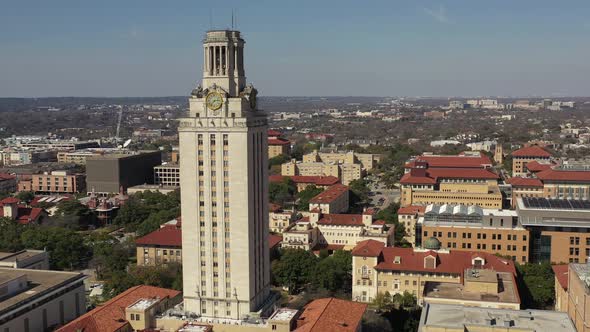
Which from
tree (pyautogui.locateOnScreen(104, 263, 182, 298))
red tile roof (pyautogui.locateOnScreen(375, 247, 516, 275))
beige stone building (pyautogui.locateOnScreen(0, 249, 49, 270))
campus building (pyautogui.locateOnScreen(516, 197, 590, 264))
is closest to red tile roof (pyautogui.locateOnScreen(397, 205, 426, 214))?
campus building (pyautogui.locateOnScreen(516, 197, 590, 264))

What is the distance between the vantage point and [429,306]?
142ft

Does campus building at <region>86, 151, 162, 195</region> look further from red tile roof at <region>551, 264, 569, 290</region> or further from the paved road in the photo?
red tile roof at <region>551, 264, 569, 290</region>

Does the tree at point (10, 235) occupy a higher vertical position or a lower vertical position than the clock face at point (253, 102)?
lower

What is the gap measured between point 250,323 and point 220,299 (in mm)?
3539

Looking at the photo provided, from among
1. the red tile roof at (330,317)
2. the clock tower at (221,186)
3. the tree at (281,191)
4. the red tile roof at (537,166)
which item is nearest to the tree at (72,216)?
the tree at (281,191)

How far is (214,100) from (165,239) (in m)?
33.6

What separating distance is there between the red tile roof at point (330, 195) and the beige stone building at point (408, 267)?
3186 centimetres

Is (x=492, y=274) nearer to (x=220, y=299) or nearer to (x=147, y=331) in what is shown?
(x=220, y=299)

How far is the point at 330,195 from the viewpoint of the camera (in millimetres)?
105000

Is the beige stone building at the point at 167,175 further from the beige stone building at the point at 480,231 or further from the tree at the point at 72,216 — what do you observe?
the beige stone building at the point at 480,231

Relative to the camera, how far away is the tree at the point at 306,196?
110250 mm

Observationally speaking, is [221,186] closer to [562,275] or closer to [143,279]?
[143,279]

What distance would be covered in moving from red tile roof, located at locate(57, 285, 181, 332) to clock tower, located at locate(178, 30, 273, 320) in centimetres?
399

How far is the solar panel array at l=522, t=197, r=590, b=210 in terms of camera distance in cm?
7725
